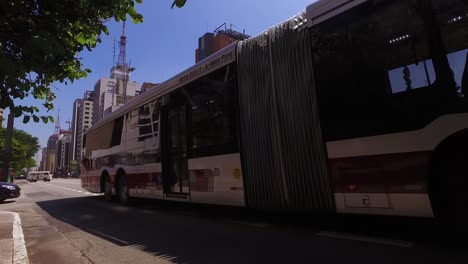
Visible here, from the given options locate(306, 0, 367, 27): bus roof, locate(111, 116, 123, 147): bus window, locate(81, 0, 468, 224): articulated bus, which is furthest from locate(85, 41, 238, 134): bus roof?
locate(306, 0, 367, 27): bus roof

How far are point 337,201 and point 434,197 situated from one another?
1411 mm

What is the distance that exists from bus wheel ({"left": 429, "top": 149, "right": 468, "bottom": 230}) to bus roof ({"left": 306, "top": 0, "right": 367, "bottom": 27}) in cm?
242

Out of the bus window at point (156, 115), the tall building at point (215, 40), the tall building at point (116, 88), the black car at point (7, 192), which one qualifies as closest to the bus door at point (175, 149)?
the bus window at point (156, 115)

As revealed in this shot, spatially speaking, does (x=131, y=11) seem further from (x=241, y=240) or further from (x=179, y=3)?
(x=241, y=240)

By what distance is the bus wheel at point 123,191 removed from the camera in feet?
43.8

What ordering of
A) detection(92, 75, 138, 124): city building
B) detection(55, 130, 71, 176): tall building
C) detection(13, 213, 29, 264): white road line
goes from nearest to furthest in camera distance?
1. detection(13, 213, 29, 264): white road line
2. detection(92, 75, 138, 124): city building
3. detection(55, 130, 71, 176): tall building

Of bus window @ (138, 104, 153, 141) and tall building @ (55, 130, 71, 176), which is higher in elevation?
tall building @ (55, 130, 71, 176)

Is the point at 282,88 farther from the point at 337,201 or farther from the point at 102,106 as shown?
the point at 102,106

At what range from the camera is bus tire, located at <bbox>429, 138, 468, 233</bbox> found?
15.1 feet

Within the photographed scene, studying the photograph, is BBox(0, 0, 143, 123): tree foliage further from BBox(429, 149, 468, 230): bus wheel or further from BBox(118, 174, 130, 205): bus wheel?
BBox(118, 174, 130, 205): bus wheel

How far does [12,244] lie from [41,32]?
520 cm

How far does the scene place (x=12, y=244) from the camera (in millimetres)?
7516

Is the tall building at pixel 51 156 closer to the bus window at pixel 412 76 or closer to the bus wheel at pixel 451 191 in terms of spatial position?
the bus window at pixel 412 76

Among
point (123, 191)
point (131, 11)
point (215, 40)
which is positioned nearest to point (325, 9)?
point (131, 11)
